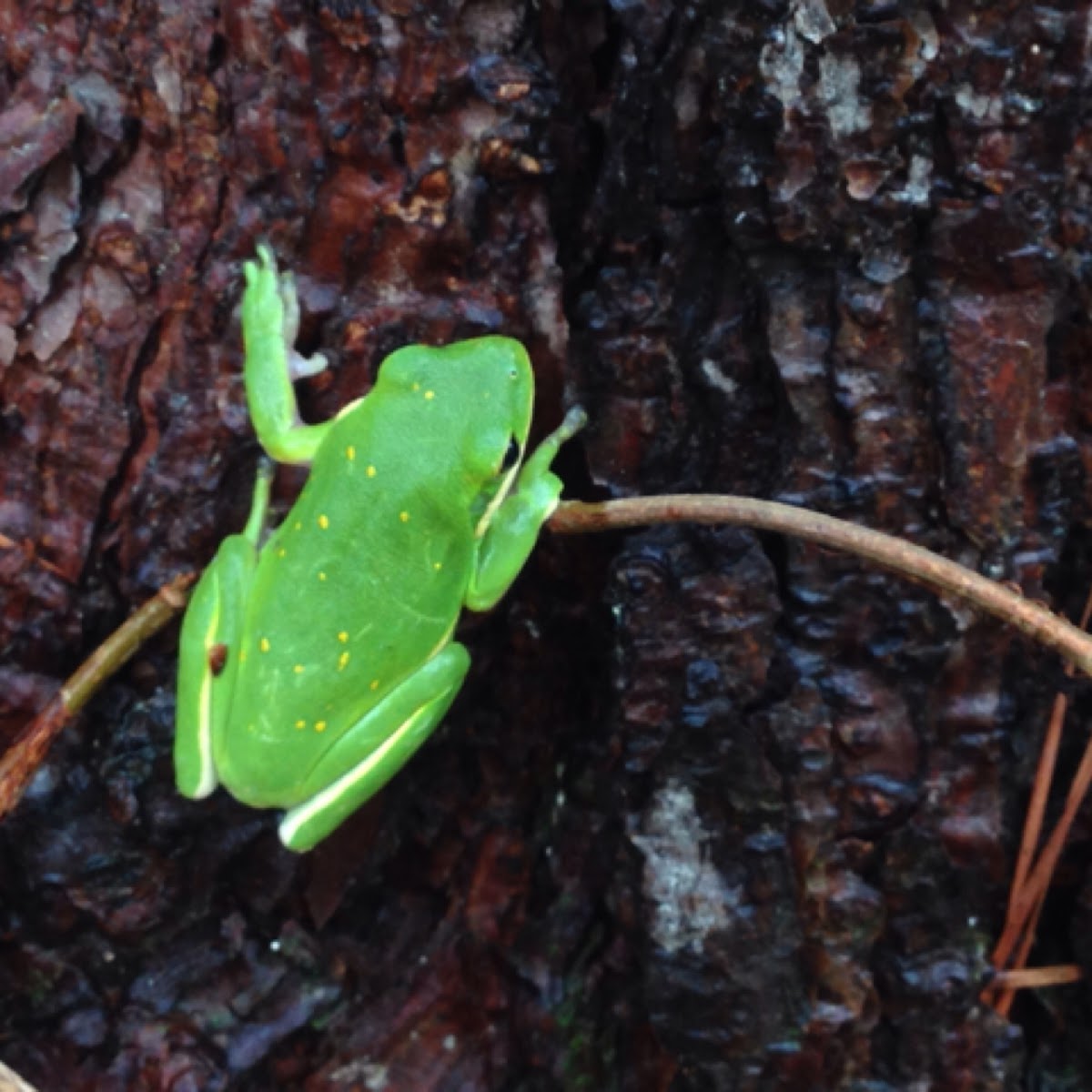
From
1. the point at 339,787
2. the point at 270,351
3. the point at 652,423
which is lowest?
the point at 339,787

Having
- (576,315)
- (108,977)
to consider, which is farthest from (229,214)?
(108,977)

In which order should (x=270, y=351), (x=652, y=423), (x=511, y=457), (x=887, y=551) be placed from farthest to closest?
1. (x=511, y=457)
2. (x=652, y=423)
3. (x=270, y=351)
4. (x=887, y=551)

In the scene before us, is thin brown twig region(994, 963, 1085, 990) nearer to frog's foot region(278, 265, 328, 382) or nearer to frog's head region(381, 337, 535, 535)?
frog's head region(381, 337, 535, 535)

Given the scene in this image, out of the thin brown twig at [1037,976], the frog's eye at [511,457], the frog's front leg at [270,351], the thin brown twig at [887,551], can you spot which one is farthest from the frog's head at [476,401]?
the thin brown twig at [1037,976]

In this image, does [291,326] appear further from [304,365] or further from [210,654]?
[210,654]

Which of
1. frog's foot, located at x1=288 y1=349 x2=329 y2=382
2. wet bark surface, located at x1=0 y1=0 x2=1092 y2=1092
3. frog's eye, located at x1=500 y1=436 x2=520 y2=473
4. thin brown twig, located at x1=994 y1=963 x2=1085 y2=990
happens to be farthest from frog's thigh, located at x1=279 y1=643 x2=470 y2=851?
thin brown twig, located at x1=994 y1=963 x2=1085 y2=990

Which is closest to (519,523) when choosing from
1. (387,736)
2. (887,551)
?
(387,736)

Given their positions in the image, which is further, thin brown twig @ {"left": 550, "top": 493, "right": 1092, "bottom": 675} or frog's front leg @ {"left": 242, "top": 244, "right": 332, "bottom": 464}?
frog's front leg @ {"left": 242, "top": 244, "right": 332, "bottom": 464}

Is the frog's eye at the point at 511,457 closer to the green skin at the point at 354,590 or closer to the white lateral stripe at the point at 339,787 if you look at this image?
the green skin at the point at 354,590
